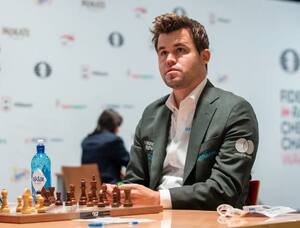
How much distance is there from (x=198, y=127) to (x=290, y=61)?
18.7ft

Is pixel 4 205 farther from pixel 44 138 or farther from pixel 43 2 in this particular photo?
pixel 43 2

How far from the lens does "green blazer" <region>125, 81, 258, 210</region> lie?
2.45 m

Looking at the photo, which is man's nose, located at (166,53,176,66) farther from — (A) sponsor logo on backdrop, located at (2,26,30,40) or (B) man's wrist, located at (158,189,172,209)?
(A) sponsor logo on backdrop, located at (2,26,30,40)

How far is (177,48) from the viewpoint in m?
2.76

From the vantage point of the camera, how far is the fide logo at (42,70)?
626cm

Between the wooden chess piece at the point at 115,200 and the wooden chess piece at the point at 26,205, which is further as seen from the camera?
the wooden chess piece at the point at 115,200

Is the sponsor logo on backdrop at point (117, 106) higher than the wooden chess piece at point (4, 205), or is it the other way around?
the sponsor logo on backdrop at point (117, 106)

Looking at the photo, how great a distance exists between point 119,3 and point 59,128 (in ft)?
4.87

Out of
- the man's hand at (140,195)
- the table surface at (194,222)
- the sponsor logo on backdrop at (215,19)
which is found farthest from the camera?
the sponsor logo on backdrop at (215,19)

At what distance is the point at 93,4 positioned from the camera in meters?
6.67

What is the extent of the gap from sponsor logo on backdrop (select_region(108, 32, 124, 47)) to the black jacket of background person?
969 mm

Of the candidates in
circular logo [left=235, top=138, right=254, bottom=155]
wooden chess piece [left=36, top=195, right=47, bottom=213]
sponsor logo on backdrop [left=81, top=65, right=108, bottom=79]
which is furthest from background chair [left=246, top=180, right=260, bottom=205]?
sponsor logo on backdrop [left=81, top=65, right=108, bottom=79]

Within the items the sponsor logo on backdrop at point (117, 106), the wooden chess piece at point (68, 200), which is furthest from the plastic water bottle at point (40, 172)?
the sponsor logo on backdrop at point (117, 106)

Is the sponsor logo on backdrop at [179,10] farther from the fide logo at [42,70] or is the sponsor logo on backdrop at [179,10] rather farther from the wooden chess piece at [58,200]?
the wooden chess piece at [58,200]
